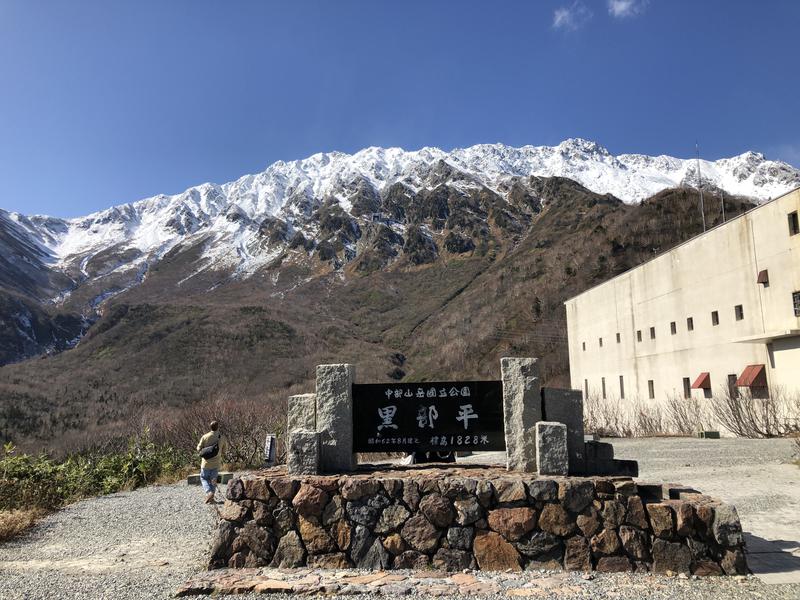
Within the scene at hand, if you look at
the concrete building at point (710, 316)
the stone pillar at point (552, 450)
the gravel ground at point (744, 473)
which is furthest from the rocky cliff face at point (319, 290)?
the stone pillar at point (552, 450)

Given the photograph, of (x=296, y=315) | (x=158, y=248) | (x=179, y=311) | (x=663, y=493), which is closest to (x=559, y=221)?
(x=296, y=315)

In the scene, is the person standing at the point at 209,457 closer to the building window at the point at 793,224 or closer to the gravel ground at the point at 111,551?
the gravel ground at the point at 111,551

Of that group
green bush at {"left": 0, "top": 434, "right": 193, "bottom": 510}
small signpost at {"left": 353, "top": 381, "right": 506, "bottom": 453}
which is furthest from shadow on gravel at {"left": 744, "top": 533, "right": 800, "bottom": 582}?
green bush at {"left": 0, "top": 434, "right": 193, "bottom": 510}

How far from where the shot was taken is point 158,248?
584 ft

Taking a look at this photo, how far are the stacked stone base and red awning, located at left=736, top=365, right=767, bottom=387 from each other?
17.5 metres

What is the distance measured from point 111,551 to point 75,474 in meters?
8.12

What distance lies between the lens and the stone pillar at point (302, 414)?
8117 millimetres

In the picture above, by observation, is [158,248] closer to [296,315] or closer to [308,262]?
[308,262]

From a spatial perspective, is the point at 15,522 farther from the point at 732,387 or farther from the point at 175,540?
the point at 732,387

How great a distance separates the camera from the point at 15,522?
10227mm

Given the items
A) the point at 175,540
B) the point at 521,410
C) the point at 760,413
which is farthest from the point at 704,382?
the point at 175,540

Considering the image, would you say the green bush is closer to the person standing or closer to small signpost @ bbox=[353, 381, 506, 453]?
the person standing

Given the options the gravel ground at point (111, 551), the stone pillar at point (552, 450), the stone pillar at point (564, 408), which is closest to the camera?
the gravel ground at point (111, 551)

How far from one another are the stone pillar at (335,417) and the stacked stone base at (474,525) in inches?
19.5
